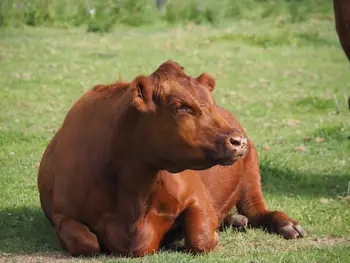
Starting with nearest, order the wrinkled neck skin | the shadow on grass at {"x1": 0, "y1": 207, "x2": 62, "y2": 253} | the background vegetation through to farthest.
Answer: the wrinkled neck skin → the shadow on grass at {"x1": 0, "y1": 207, "x2": 62, "y2": 253} → the background vegetation

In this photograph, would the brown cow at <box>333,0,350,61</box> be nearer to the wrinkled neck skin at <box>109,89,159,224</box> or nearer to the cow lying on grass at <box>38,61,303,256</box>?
the cow lying on grass at <box>38,61,303,256</box>

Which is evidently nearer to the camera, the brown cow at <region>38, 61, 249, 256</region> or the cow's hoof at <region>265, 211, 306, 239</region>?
the brown cow at <region>38, 61, 249, 256</region>

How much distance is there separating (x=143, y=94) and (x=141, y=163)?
0.44 m

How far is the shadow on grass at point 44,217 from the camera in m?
6.20

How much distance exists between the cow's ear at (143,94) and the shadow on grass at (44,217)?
42.0 inches

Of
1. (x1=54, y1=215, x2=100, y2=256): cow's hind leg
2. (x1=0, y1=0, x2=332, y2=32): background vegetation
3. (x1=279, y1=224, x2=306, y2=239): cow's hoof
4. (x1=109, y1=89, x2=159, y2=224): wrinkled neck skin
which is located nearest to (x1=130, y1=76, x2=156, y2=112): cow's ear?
(x1=109, y1=89, x2=159, y2=224): wrinkled neck skin

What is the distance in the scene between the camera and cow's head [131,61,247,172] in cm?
532

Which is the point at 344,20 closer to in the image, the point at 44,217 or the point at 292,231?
the point at 292,231

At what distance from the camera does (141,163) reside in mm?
5648

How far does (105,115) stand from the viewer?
235 inches

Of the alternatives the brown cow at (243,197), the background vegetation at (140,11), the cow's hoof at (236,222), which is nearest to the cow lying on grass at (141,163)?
the brown cow at (243,197)

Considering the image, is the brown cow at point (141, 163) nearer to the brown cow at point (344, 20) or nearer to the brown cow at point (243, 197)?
the brown cow at point (243, 197)

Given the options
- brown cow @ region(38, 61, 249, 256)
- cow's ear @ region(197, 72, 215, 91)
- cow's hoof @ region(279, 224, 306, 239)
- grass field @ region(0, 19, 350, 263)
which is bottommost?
grass field @ region(0, 19, 350, 263)

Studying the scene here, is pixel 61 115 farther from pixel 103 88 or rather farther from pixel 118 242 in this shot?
pixel 118 242
